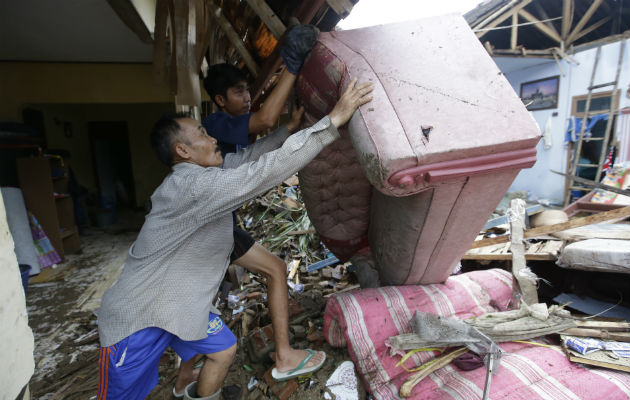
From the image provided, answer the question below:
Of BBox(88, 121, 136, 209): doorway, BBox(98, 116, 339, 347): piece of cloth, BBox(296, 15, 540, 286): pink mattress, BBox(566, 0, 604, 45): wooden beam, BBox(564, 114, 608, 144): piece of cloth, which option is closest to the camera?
BBox(296, 15, 540, 286): pink mattress

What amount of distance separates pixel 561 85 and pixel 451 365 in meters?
8.30

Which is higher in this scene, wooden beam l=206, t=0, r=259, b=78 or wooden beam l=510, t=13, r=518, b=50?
wooden beam l=510, t=13, r=518, b=50

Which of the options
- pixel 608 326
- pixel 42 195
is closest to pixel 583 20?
pixel 608 326

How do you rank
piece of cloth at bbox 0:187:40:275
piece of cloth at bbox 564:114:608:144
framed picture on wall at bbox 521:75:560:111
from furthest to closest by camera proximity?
framed picture on wall at bbox 521:75:560:111 < piece of cloth at bbox 564:114:608:144 < piece of cloth at bbox 0:187:40:275

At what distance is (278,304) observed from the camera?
2.00 meters

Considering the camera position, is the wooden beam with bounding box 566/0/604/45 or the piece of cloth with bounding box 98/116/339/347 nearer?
the piece of cloth with bounding box 98/116/339/347

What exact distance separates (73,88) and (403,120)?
17.9ft

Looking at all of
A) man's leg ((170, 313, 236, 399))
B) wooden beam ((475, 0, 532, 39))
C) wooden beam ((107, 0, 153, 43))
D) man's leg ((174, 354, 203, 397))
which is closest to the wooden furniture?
wooden beam ((107, 0, 153, 43))

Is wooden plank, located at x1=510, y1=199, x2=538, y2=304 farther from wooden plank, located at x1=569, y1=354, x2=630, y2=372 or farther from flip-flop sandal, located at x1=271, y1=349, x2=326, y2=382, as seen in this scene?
flip-flop sandal, located at x1=271, y1=349, x2=326, y2=382

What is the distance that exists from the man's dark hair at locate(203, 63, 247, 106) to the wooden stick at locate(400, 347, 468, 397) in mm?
2027

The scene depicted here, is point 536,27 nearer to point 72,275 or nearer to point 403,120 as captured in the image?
point 403,120

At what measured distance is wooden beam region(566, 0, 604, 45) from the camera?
667 cm

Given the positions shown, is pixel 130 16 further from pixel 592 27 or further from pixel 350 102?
pixel 592 27

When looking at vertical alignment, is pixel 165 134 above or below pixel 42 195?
above
